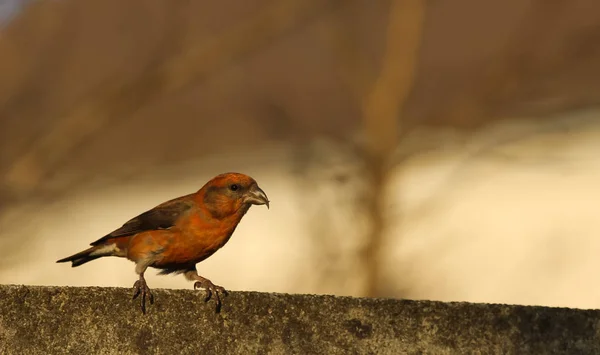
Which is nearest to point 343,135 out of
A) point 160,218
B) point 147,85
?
point 147,85

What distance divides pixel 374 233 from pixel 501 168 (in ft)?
3.80

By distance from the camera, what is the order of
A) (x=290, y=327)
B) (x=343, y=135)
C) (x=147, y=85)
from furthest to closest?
(x=343, y=135) → (x=147, y=85) → (x=290, y=327)

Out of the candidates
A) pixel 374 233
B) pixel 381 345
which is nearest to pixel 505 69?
pixel 374 233

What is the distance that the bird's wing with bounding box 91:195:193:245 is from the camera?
375cm

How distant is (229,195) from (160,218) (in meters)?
0.25

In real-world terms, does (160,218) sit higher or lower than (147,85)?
lower

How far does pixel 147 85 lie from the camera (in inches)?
227

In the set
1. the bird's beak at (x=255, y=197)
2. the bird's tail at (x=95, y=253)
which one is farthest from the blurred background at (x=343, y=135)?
the bird's beak at (x=255, y=197)

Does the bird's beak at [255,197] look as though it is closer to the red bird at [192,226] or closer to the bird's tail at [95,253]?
the red bird at [192,226]

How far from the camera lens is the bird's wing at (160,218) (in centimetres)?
375

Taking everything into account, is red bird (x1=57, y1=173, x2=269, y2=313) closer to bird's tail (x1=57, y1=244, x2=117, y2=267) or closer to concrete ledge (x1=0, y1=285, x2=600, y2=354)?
bird's tail (x1=57, y1=244, x2=117, y2=267)

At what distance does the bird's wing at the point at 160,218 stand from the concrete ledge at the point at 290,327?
3.59 feet

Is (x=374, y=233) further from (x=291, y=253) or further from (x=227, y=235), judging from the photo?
(x=227, y=235)

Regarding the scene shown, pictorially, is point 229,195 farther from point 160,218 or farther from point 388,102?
point 388,102
